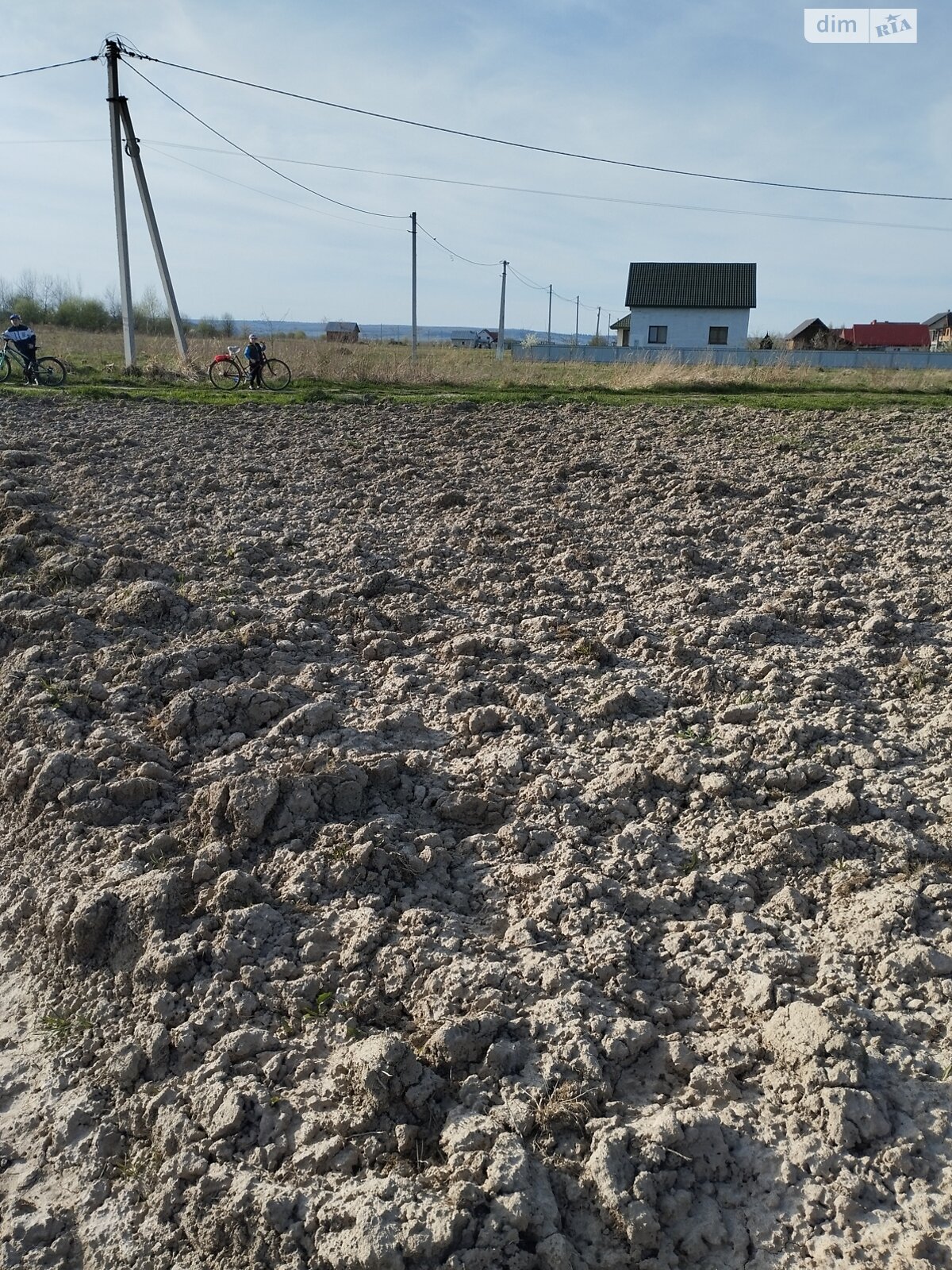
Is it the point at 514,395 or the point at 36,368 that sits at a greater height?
the point at 36,368

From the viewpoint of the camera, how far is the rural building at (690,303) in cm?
4097

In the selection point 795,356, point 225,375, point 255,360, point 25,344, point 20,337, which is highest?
point 795,356

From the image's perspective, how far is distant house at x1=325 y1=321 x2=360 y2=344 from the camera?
4316cm

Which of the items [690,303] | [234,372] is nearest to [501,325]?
[690,303]

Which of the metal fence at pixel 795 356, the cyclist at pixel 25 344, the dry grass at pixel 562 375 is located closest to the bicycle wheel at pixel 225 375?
the dry grass at pixel 562 375

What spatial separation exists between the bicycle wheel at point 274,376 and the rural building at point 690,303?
26309 millimetres

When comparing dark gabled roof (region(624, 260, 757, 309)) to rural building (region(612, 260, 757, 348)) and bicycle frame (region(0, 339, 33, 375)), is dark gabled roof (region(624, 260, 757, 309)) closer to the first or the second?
rural building (region(612, 260, 757, 348))

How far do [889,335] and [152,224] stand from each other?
44.5m

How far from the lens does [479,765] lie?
3.68 m

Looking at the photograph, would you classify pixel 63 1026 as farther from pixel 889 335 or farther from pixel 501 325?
pixel 889 335

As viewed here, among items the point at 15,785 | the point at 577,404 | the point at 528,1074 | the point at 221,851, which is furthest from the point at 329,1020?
the point at 577,404

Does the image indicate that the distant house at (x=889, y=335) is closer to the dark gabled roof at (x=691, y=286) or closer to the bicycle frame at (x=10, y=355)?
the dark gabled roof at (x=691, y=286)

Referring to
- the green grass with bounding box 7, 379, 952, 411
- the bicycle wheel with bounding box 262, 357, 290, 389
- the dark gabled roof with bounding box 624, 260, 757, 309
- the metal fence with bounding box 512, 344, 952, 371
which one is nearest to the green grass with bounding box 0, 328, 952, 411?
the green grass with bounding box 7, 379, 952, 411

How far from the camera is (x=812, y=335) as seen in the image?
5022 centimetres
